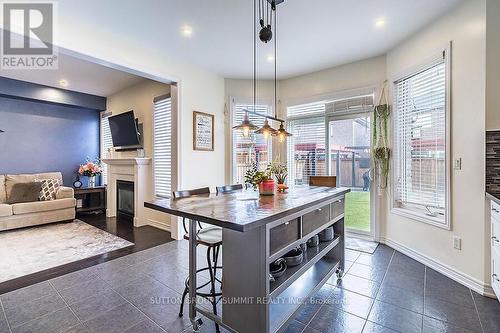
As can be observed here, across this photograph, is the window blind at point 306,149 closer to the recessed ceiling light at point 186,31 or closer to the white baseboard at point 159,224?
the recessed ceiling light at point 186,31

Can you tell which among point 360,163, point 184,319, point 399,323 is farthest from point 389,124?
point 184,319

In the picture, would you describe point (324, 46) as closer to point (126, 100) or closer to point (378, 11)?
point (378, 11)

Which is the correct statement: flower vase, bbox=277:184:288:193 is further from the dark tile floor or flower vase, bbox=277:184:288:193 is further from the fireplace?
the fireplace

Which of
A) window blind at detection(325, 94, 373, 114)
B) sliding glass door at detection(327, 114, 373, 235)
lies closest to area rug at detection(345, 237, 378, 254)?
sliding glass door at detection(327, 114, 373, 235)

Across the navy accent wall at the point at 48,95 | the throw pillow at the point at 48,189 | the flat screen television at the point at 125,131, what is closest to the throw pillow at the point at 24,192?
the throw pillow at the point at 48,189

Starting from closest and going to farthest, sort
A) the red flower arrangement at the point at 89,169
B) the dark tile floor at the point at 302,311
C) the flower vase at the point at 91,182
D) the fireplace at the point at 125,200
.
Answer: the dark tile floor at the point at 302,311 → the fireplace at the point at 125,200 → the red flower arrangement at the point at 89,169 → the flower vase at the point at 91,182

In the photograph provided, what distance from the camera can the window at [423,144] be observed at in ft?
9.34

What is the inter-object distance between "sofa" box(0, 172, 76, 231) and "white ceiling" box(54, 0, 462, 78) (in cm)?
377

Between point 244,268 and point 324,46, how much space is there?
3.24 metres

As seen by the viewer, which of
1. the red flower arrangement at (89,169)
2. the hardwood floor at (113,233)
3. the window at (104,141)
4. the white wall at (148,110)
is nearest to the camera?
the hardwood floor at (113,233)

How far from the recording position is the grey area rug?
9.80ft

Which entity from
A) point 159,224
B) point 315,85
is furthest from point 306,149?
point 159,224

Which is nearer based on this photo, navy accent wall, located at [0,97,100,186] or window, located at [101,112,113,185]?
navy accent wall, located at [0,97,100,186]

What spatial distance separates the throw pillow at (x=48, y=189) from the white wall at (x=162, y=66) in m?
3.14
